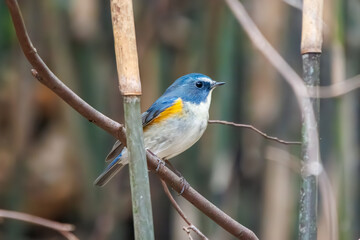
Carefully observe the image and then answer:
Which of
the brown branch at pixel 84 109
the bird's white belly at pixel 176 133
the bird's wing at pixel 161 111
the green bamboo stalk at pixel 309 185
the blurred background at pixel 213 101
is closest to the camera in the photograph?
the brown branch at pixel 84 109

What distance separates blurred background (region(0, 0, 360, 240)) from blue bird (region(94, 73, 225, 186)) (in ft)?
2.41

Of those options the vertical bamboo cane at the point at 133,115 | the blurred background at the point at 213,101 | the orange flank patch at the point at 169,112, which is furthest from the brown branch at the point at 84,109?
the blurred background at the point at 213,101

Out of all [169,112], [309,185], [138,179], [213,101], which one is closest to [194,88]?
[169,112]

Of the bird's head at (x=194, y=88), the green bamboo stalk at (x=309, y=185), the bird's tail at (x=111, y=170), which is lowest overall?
the bird's tail at (x=111, y=170)

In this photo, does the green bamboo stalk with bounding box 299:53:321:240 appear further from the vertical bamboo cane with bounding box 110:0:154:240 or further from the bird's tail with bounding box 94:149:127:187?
the bird's tail with bounding box 94:149:127:187

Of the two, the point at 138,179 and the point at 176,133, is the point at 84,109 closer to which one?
the point at 138,179

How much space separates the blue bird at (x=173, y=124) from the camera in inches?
94.2

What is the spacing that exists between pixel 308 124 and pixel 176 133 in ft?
4.11

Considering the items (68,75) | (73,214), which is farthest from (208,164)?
(73,214)

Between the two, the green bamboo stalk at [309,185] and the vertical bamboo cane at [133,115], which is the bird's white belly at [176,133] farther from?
the vertical bamboo cane at [133,115]

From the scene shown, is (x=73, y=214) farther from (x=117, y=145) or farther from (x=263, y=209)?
(x=117, y=145)

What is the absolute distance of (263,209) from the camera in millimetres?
3512

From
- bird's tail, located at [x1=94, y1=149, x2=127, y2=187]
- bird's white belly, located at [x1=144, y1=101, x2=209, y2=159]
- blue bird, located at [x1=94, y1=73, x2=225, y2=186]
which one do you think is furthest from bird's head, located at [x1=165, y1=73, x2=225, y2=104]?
bird's tail, located at [x1=94, y1=149, x2=127, y2=187]

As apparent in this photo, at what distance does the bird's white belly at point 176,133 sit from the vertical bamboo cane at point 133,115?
4.15 feet
